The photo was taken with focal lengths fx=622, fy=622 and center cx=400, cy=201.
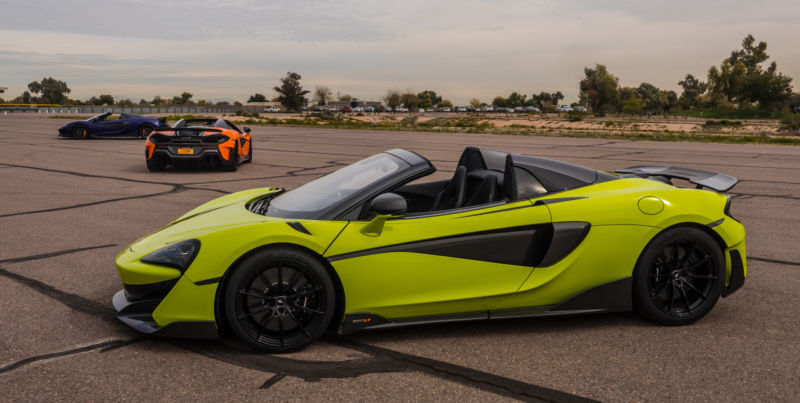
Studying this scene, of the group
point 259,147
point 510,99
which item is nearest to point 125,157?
point 259,147

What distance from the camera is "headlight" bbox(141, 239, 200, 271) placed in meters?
3.58

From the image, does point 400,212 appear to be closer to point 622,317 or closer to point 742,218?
point 622,317

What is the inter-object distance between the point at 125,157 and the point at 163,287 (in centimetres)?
1417

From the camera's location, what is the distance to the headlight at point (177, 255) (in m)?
3.58

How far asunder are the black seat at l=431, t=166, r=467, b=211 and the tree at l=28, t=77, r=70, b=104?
150745 millimetres

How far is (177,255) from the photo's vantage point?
3.62 meters

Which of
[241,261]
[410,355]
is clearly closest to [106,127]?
[241,261]

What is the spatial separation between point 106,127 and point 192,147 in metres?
13.8

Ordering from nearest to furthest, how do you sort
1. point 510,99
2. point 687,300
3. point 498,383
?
point 498,383, point 687,300, point 510,99

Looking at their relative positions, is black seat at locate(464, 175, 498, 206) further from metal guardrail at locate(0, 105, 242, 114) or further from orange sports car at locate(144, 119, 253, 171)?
metal guardrail at locate(0, 105, 242, 114)

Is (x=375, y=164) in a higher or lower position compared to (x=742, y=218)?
higher

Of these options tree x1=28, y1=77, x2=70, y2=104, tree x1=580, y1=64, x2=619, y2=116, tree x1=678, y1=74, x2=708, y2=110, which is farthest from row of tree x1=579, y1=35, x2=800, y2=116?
tree x1=28, y1=77, x2=70, y2=104

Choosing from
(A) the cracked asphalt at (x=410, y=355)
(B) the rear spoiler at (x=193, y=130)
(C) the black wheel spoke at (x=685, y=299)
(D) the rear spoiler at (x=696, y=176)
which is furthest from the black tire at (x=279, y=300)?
(B) the rear spoiler at (x=193, y=130)

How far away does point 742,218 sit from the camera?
8.12 m
